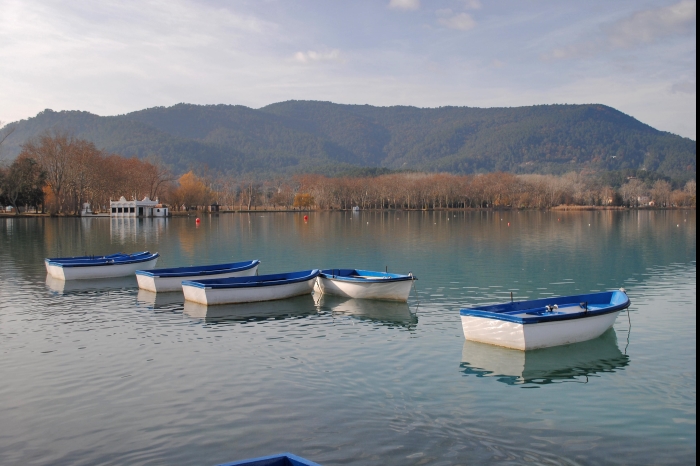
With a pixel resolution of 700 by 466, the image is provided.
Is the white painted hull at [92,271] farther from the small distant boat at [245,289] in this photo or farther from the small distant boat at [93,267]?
the small distant boat at [245,289]

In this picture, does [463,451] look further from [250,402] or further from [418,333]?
[418,333]

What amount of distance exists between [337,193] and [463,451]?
604 feet

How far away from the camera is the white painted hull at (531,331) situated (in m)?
15.8

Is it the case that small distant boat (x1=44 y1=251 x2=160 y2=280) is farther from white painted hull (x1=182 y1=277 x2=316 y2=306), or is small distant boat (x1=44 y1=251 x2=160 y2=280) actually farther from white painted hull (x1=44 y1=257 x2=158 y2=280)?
white painted hull (x1=182 y1=277 x2=316 y2=306)

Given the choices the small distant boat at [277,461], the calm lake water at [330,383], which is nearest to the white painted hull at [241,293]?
the calm lake water at [330,383]

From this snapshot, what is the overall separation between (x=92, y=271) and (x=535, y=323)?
890 inches

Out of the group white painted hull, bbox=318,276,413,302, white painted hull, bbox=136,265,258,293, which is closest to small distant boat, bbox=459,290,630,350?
white painted hull, bbox=318,276,413,302

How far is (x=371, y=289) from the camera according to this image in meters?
23.5

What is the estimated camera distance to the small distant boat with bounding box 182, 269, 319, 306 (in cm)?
2248

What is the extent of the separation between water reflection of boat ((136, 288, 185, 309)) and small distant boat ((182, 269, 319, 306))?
889 millimetres

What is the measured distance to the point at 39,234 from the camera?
6041 centimetres

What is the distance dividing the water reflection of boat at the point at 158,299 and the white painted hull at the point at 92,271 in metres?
4.74

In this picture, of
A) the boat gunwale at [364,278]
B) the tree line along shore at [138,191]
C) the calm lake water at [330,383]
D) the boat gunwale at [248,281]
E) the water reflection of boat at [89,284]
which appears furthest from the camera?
the tree line along shore at [138,191]

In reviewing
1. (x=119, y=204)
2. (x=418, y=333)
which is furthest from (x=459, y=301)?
(x=119, y=204)
